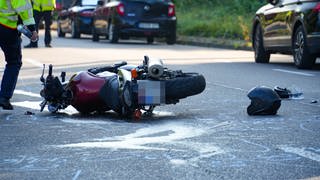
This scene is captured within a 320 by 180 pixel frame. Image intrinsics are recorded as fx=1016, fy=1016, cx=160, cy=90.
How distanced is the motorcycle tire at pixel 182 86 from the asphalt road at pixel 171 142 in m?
0.23

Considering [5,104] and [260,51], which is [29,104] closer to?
[5,104]

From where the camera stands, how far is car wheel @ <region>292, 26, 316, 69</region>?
54.1 ft

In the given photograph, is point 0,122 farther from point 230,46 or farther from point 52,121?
point 230,46

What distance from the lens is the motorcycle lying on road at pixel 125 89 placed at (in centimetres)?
905

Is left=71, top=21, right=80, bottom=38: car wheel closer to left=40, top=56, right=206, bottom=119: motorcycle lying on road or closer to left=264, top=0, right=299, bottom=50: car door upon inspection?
left=264, top=0, right=299, bottom=50: car door

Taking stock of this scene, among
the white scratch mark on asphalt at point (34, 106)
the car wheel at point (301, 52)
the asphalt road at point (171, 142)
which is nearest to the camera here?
the asphalt road at point (171, 142)

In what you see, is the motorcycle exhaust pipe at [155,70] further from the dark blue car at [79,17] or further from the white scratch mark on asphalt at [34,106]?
the dark blue car at [79,17]

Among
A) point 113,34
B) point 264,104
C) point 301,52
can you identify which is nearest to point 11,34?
point 264,104

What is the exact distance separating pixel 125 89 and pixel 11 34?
175 cm

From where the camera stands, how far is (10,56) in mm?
10312

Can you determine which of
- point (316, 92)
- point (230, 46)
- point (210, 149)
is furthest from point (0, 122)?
point (230, 46)

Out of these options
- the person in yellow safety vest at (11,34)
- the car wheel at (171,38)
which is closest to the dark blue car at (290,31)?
the person in yellow safety vest at (11,34)

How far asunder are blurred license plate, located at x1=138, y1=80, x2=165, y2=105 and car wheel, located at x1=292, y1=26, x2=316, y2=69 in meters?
7.60

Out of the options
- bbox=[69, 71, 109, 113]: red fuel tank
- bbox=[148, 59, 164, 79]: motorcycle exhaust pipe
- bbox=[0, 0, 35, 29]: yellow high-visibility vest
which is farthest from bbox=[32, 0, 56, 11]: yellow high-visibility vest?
bbox=[148, 59, 164, 79]: motorcycle exhaust pipe
